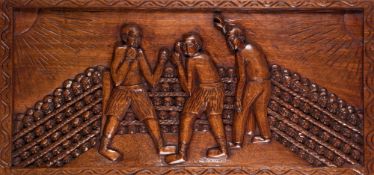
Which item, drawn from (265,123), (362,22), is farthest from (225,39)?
(362,22)

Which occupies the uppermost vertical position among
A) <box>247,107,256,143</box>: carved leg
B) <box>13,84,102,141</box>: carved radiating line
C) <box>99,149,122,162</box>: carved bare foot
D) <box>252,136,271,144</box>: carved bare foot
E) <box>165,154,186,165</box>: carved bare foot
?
<box>13,84,102,141</box>: carved radiating line

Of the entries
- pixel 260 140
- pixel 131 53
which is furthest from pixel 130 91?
pixel 260 140

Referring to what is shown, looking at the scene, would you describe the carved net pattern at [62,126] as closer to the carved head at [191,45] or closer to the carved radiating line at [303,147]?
the carved head at [191,45]

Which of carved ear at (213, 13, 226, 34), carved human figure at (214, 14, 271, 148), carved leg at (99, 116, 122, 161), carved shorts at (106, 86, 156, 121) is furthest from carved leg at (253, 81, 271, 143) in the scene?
carved leg at (99, 116, 122, 161)

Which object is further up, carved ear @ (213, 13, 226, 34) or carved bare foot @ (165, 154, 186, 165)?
carved ear @ (213, 13, 226, 34)

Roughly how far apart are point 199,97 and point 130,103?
0.22 meters

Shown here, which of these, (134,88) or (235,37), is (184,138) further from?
(235,37)

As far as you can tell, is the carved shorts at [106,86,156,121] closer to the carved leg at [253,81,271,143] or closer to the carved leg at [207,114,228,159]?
the carved leg at [207,114,228,159]

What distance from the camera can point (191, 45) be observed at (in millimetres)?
1889

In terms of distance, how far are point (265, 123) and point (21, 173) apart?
2.61 feet

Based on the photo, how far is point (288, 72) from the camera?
1922 mm

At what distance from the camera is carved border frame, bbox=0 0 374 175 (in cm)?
190

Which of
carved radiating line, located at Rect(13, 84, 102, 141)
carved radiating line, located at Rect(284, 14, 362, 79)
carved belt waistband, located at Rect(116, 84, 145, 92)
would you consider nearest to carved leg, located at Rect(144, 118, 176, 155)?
carved belt waistband, located at Rect(116, 84, 145, 92)

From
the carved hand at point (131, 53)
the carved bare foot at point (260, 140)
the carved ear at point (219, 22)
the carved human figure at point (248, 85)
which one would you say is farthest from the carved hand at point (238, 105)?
the carved hand at point (131, 53)
